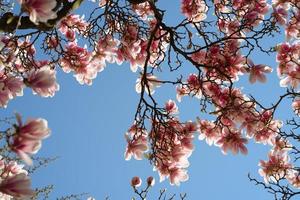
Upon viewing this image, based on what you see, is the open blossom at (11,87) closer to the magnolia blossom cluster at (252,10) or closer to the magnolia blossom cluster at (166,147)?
the magnolia blossom cluster at (166,147)

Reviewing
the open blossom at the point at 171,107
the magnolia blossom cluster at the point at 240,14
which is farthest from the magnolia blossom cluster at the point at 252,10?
the open blossom at the point at 171,107

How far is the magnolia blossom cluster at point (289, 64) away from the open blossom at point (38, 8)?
319cm

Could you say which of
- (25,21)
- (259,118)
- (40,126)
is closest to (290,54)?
(259,118)

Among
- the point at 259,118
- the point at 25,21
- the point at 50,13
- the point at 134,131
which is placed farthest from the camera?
the point at 134,131

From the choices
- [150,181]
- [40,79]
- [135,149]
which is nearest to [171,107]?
[135,149]

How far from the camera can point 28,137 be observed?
1.82m

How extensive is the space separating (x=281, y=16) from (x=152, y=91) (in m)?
1.69

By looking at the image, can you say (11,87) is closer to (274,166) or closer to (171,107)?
(171,107)

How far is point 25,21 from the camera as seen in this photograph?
274 centimetres

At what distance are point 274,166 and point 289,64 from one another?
133 cm

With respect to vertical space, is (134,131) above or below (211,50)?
below

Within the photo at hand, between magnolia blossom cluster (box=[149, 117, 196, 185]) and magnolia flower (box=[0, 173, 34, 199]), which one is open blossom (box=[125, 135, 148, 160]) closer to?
magnolia blossom cluster (box=[149, 117, 196, 185])

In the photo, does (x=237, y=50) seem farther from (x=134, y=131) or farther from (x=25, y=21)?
(x=25, y=21)

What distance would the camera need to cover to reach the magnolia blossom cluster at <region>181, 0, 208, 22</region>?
5.29 meters
